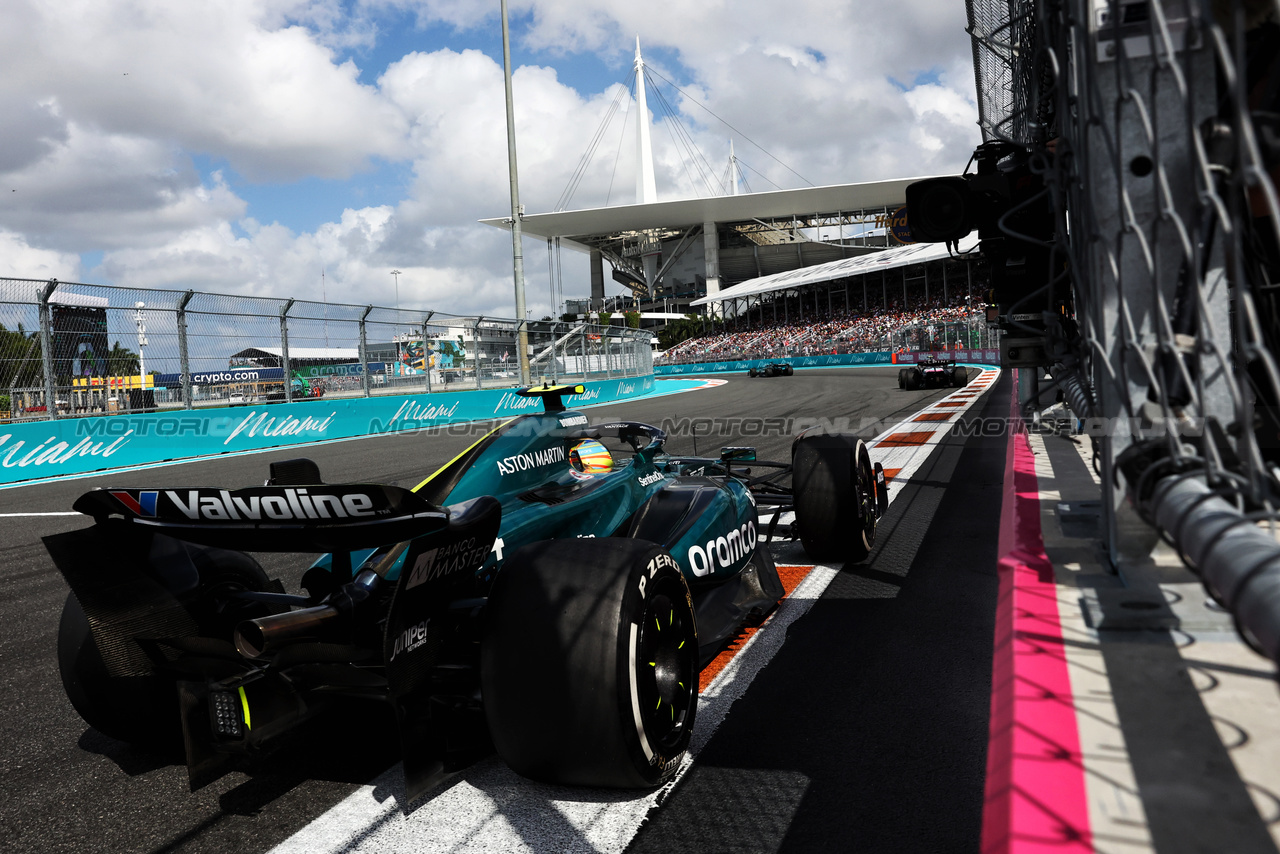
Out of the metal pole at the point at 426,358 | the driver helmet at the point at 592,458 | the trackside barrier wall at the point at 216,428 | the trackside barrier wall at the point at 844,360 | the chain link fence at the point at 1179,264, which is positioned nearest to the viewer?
the chain link fence at the point at 1179,264

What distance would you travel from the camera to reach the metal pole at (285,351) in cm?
1384

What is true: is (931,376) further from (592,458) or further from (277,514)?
(277,514)

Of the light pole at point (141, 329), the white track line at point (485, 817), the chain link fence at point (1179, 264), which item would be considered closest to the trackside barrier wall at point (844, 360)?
the light pole at point (141, 329)

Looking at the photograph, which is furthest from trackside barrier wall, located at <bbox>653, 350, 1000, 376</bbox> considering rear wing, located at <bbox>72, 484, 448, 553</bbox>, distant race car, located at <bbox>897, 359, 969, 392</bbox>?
rear wing, located at <bbox>72, 484, 448, 553</bbox>

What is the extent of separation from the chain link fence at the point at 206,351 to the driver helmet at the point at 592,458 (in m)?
8.74

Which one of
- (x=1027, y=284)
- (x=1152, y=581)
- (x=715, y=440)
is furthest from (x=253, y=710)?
(x=715, y=440)

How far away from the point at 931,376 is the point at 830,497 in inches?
720

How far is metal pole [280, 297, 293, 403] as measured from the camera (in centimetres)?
1384

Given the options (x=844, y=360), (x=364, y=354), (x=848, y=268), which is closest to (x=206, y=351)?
(x=364, y=354)

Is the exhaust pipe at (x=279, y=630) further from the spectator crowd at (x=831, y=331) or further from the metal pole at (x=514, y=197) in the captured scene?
the spectator crowd at (x=831, y=331)

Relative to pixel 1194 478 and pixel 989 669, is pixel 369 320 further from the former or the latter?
pixel 1194 478

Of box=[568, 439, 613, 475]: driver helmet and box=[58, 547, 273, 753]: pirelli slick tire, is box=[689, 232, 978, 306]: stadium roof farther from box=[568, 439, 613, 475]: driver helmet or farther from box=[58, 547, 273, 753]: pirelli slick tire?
box=[58, 547, 273, 753]: pirelli slick tire

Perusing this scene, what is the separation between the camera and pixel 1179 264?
6.07ft

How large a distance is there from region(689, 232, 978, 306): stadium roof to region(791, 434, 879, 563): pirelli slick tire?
1716 inches
